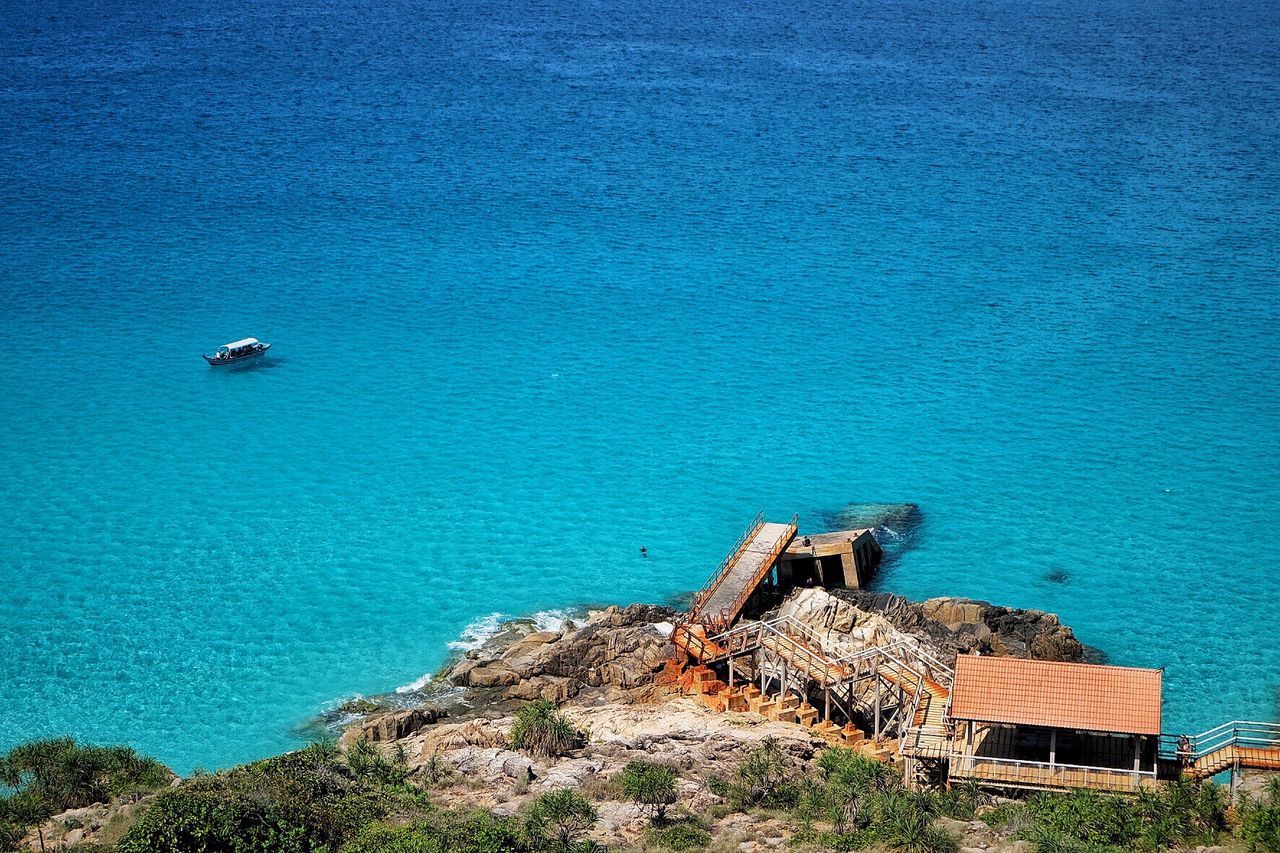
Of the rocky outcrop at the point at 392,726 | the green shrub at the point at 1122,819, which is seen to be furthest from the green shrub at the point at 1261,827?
the rocky outcrop at the point at 392,726

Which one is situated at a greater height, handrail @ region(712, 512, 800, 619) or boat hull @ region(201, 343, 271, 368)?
boat hull @ region(201, 343, 271, 368)

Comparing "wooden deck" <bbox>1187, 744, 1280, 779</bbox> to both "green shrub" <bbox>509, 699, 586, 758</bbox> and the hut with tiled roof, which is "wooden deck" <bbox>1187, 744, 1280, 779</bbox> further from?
"green shrub" <bbox>509, 699, 586, 758</bbox>

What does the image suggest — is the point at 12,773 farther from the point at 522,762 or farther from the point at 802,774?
the point at 802,774

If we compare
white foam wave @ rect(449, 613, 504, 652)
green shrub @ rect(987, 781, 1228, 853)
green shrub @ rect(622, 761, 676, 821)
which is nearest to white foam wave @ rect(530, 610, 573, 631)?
white foam wave @ rect(449, 613, 504, 652)

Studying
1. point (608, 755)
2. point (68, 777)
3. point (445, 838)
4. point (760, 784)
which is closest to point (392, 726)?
point (608, 755)

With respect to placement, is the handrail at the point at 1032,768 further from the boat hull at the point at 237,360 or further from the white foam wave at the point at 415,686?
the boat hull at the point at 237,360
